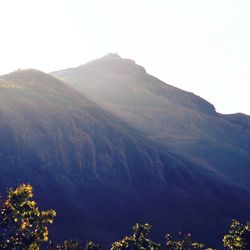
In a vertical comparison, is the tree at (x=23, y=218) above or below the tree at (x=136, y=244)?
above

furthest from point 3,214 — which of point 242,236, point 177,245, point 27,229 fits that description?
point 242,236

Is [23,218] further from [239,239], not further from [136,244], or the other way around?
[239,239]

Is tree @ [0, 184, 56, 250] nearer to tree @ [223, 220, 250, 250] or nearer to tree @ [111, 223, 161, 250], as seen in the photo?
tree @ [111, 223, 161, 250]

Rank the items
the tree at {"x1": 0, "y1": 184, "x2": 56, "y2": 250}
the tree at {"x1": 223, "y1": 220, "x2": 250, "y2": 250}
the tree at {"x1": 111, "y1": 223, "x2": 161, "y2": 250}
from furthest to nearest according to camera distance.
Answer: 1. the tree at {"x1": 223, "y1": 220, "x2": 250, "y2": 250}
2. the tree at {"x1": 111, "y1": 223, "x2": 161, "y2": 250}
3. the tree at {"x1": 0, "y1": 184, "x2": 56, "y2": 250}

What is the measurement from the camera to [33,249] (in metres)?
64.5

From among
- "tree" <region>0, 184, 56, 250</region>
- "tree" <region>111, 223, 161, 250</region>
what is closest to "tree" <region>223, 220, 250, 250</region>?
"tree" <region>111, 223, 161, 250</region>

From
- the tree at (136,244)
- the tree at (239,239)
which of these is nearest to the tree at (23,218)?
the tree at (136,244)

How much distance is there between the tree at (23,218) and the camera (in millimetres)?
63344

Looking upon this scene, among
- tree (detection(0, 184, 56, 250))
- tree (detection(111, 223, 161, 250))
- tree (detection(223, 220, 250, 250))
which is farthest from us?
tree (detection(223, 220, 250, 250))

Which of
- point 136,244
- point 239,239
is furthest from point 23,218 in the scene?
point 239,239

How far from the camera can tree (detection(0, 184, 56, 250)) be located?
208ft

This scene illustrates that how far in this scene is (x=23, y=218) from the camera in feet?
207

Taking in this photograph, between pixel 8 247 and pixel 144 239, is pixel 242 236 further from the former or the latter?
pixel 8 247

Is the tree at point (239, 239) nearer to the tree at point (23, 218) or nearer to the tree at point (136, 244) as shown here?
the tree at point (136, 244)
